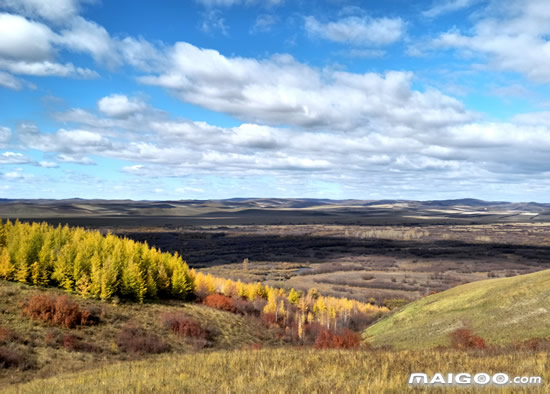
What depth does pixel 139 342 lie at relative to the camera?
46125 millimetres

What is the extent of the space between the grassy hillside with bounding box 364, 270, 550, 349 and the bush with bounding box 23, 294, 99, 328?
35344 millimetres

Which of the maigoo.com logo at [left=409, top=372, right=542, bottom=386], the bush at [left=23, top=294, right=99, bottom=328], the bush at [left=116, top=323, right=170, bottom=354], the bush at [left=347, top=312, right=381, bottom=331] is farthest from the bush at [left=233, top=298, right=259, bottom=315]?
the maigoo.com logo at [left=409, top=372, right=542, bottom=386]

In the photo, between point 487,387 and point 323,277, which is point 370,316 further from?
point 487,387

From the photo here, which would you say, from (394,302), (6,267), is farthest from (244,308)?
(394,302)

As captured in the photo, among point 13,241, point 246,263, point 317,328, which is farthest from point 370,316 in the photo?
point 246,263

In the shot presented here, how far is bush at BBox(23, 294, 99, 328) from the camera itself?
1786 inches

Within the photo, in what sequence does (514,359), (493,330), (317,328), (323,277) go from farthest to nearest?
(323,277)
(317,328)
(493,330)
(514,359)

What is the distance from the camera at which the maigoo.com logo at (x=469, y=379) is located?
529 inches

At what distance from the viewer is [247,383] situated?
15797 mm

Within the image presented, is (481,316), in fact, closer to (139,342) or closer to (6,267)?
(139,342)

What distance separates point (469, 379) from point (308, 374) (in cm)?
631

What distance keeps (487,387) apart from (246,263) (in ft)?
562

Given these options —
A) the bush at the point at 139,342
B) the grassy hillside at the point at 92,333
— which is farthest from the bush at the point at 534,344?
the bush at the point at 139,342

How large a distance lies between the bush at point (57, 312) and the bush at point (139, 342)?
5057mm
